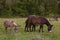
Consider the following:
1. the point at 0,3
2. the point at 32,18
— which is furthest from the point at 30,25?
the point at 0,3

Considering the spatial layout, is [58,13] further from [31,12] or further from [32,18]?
[32,18]

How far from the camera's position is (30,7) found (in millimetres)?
52219

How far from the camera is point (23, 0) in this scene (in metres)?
53.5

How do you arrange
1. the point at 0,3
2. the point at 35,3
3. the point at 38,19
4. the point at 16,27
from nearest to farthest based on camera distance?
the point at 16,27 → the point at 38,19 → the point at 0,3 → the point at 35,3

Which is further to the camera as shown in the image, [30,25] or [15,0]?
[15,0]

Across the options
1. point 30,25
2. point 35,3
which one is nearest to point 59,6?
point 35,3

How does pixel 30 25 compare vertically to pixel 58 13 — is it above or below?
above

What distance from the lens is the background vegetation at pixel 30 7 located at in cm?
5013

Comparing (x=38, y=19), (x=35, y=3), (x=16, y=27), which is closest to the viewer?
(x=16, y=27)

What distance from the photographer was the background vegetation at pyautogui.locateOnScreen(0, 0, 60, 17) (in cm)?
5013

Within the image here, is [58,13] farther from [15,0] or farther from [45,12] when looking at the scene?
[15,0]

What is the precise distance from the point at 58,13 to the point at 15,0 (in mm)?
10214

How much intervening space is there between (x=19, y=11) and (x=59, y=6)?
30.0 ft

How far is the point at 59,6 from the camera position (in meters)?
52.1
